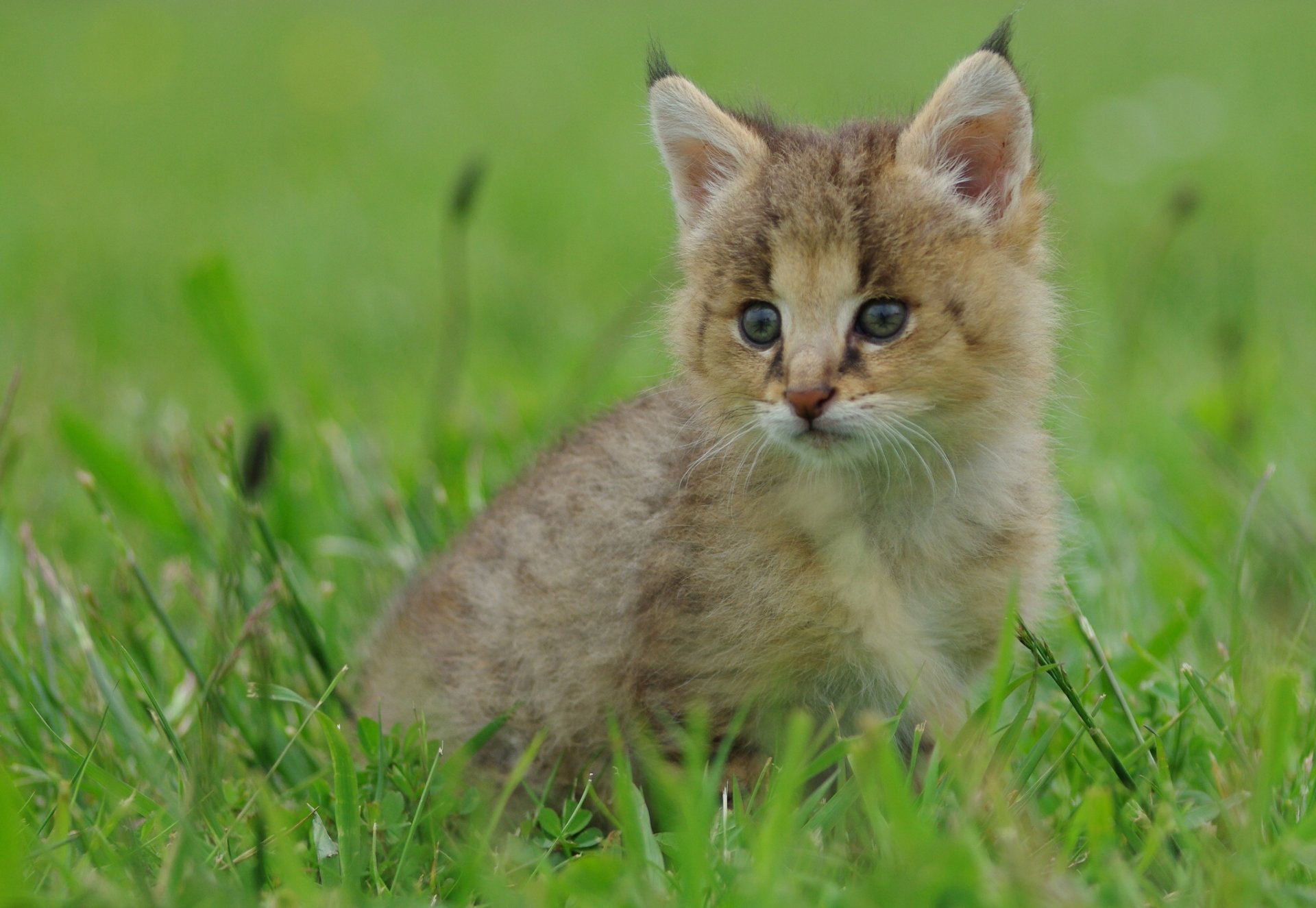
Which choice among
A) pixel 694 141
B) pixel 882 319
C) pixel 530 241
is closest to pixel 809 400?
pixel 882 319

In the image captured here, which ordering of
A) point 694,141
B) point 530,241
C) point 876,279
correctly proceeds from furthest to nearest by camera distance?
point 530,241, point 694,141, point 876,279

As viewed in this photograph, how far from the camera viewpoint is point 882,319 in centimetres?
347

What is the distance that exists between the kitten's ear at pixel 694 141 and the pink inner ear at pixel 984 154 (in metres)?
0.54

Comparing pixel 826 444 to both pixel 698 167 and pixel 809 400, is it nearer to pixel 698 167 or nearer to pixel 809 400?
pixel 809 400

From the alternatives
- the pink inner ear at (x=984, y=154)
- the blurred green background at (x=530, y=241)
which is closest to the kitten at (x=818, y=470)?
the pink inner ear at (x=984, y=154)

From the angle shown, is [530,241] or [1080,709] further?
[530,241]

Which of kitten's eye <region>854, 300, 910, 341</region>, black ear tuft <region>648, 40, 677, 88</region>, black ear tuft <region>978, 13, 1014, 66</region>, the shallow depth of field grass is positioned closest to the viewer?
the shallow depth of field grass

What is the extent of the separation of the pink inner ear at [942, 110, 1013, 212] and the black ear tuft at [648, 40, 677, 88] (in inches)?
34.1

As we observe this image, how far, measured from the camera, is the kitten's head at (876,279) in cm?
342

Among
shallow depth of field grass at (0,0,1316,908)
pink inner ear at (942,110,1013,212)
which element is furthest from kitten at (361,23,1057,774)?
shallow depth of field grass at (0,0,1316,908)

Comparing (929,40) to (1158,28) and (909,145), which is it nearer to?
(1158,28)

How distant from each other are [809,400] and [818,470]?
0.36 metres

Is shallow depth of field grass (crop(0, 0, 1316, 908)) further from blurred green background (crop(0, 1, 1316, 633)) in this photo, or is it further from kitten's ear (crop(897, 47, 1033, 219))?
kitten's ear (crop(897, 47, 1033, 219))

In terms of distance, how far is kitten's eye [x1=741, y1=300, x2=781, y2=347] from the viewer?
3635 mm
